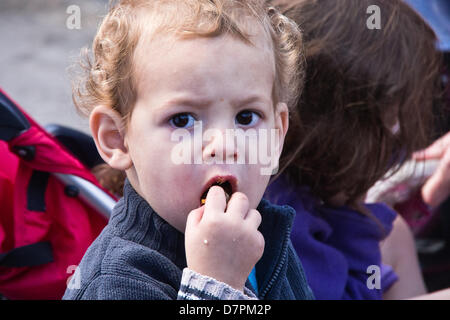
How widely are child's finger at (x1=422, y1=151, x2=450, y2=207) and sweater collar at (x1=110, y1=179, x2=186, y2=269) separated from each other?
1017 mm

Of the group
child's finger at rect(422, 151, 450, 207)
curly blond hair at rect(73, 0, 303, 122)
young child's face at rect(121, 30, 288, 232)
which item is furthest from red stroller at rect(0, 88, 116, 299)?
child's finger at rect(422, 151, 450, 207)

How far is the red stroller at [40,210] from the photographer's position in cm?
105

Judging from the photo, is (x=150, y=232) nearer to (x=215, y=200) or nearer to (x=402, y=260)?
(x=215, y=200)

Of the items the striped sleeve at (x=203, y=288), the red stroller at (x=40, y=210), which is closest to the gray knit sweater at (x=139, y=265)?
the striped sleeve at (x=203, y=288)

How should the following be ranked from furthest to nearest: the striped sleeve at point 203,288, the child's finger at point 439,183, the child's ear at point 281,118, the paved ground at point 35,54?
1. the paved ground at point 35,54
2. the child's finger at point 439,183
3. the child's ear at point 281,118
4. the striped sleeve at point 203,288

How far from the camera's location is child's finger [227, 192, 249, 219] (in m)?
0.66

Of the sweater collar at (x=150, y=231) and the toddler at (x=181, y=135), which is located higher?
the toddler at (x=181, y=135)

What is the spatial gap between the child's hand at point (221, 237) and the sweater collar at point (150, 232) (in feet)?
0.27

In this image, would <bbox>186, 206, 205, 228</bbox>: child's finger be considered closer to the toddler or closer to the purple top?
the toddler

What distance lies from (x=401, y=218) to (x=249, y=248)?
0.95 m

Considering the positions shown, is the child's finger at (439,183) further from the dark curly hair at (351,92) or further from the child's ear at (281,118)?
the child's ear at (281,118)

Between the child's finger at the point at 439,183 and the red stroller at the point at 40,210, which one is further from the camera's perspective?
the child's finger at the point at 439,183

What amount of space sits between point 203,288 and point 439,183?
1092 mm
